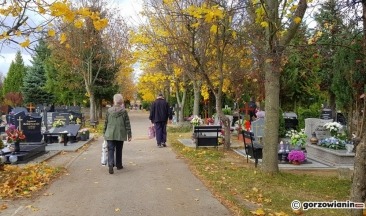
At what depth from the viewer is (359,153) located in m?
5.09

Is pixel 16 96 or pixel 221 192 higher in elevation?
pixel 16 96

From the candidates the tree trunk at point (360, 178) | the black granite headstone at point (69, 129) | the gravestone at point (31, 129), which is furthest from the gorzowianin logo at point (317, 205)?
the black granite headstone at point (69, 129)

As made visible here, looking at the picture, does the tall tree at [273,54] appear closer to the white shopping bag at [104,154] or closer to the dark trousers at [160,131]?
the white shopping bag at [104,154]

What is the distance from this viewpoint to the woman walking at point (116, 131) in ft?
31.5

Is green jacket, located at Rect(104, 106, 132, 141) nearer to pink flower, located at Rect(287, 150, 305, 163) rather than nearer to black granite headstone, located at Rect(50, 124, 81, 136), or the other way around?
pink flower, located at Rect(287, 150, 305, 163)

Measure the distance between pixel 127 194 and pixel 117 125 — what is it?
8.63 feet

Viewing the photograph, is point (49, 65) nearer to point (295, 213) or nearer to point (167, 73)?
point (167, 73)

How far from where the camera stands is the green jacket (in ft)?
31.7

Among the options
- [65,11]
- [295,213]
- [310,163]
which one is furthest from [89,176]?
[310,163]

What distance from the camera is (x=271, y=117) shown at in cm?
896

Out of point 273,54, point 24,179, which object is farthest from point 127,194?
point 273,54

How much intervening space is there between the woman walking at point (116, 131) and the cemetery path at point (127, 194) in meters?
0.34

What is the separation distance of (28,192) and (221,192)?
3.46 metres

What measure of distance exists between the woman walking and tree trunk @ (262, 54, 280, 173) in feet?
10.5
